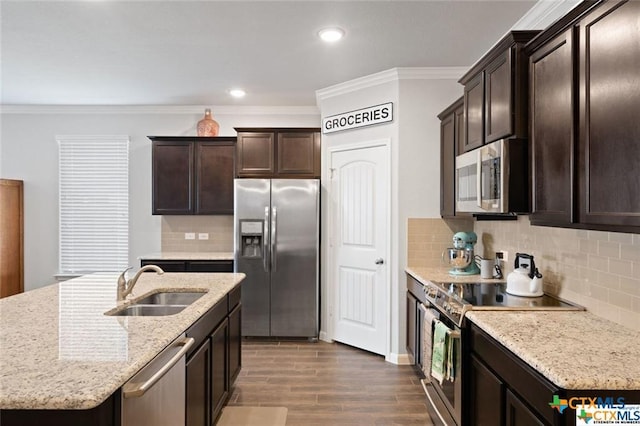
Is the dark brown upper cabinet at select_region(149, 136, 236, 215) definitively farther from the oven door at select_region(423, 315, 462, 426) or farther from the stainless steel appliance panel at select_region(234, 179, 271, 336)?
the oven door at select_region(423, 315, 462, 426)

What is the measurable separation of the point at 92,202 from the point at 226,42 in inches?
131

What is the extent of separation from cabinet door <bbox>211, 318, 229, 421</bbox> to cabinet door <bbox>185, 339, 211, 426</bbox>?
9 centimetres

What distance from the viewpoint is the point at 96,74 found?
4.05 m

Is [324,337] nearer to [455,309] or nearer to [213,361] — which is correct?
[213,361]

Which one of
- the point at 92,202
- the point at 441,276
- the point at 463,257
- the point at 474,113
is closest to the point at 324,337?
the point at 441,276

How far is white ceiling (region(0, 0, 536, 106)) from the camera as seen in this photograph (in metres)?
2.71

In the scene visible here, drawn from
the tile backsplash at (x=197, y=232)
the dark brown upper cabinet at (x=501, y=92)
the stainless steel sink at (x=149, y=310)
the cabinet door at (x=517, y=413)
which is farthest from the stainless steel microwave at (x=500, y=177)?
the tile backsplash at (x=197, y=232)

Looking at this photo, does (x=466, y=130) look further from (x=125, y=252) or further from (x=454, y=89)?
(x=125, y=252)

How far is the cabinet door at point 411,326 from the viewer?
11.5 feet

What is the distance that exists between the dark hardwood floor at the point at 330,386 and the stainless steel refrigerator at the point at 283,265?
0.31 m

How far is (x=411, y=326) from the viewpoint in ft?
11.9

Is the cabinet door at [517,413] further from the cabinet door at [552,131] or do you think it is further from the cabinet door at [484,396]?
the cabinet door at [552,131]

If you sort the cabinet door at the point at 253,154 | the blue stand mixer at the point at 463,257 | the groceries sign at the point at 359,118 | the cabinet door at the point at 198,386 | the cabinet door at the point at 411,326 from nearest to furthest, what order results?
1. the cabinet door at the point at 198,386
2. the blue stand mixer at the point at 463,257
3. the cabinet door at the point at 411,326
4. the groceries sign at the point at 359,118
5. the cabinet door at the point at 253,154

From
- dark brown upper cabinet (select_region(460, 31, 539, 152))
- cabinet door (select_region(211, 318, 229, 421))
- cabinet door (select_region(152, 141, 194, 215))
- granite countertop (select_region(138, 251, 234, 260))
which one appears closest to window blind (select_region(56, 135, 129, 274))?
cabinet door (select_region(152, 141, 194, 215))
